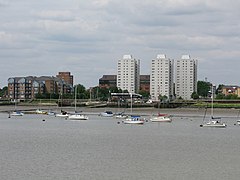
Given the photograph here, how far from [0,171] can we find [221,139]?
3647cm

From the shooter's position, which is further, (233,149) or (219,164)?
(233,149)

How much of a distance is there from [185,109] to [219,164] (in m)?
129

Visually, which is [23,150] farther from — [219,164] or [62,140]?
[219,164]

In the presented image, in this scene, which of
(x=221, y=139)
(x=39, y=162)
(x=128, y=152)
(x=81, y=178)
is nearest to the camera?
(x=81, y=178)

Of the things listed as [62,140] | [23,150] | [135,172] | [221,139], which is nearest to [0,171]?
[135,172]

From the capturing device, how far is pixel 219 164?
162ft

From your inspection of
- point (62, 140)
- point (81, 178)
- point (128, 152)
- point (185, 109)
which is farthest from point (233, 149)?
point (185, 109)

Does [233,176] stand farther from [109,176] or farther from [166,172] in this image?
[109,176]

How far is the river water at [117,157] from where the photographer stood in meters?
43.4

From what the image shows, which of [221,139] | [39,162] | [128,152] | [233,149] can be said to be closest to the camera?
[39,162]

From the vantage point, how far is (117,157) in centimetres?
5281

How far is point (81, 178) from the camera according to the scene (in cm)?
4131

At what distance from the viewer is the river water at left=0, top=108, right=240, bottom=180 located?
43375 millimetres

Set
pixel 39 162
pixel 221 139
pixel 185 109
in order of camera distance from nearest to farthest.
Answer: pixel 39 162
pixel 221 139
pixel 185 109
